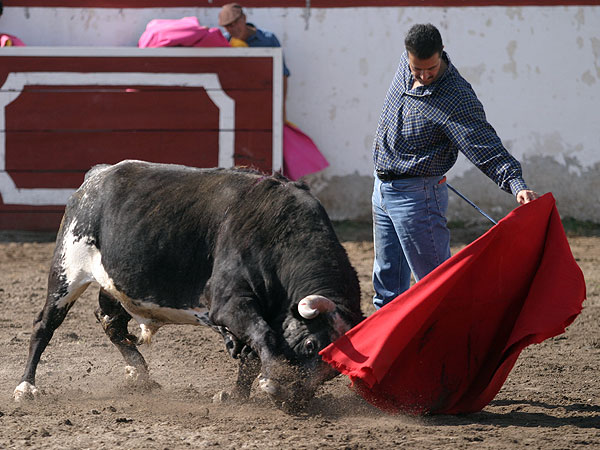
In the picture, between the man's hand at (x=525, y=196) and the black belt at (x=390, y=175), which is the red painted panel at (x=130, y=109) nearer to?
the black belt at (x=390, y=175)

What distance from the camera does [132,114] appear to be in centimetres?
851

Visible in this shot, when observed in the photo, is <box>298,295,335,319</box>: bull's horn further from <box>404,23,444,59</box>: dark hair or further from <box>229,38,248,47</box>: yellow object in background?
<box>229,38,248,47</box>: yellow object in background

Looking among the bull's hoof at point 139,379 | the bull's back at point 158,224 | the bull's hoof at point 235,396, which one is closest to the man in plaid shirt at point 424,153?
the bull's back at point 158,224

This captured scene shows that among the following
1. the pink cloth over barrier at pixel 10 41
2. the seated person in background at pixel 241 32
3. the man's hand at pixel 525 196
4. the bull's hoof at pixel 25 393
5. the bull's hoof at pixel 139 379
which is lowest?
the bull's hoof at pixel 139 379

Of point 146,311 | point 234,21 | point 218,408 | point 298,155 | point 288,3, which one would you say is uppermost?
point 288,3

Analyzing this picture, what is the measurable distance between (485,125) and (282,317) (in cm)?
108

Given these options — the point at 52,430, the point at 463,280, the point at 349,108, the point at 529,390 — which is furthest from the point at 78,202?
→ the point at 349,108

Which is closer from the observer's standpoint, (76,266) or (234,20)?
(76,266)

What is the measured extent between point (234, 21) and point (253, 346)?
522cm

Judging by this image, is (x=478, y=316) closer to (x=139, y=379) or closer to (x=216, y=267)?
(x=216, y=267)

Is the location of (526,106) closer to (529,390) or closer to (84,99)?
(84,99)

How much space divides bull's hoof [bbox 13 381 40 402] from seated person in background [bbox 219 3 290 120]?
195 inches

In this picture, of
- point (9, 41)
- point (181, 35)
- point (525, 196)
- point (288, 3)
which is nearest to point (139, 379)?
point (525, 196)

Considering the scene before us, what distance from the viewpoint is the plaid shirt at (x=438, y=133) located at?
3701 mm
